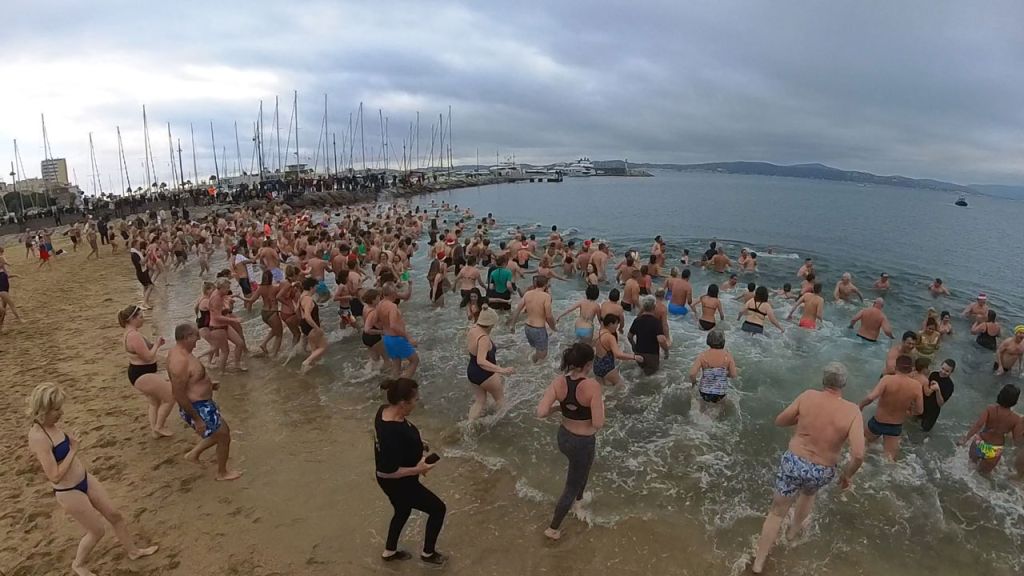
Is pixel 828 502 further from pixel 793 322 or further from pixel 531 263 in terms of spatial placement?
pixel 531 263

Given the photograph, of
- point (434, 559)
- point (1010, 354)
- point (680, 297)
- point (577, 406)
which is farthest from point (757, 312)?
point (434, 559)

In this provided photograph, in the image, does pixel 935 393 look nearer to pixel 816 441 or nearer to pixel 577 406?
pixel 816 441

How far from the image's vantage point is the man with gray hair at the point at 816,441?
13.5ft

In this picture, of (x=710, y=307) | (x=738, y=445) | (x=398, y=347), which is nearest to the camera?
(x=738, y=445)

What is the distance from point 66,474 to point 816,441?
5.83m

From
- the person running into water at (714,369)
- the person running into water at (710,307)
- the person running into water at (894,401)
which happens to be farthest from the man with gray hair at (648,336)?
the person running into water at (894,401)

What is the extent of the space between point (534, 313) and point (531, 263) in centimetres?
1267

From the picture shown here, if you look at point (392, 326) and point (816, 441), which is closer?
point (816, 441)

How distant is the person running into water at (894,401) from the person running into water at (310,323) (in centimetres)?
771

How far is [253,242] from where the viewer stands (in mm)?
18031

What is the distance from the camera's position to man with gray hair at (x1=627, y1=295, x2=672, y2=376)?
7742mm

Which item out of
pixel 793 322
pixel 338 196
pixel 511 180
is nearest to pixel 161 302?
pixel 793 322

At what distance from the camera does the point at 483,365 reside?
19.5 feet

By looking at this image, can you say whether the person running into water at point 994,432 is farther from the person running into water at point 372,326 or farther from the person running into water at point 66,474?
the person running into water at point 66,474
